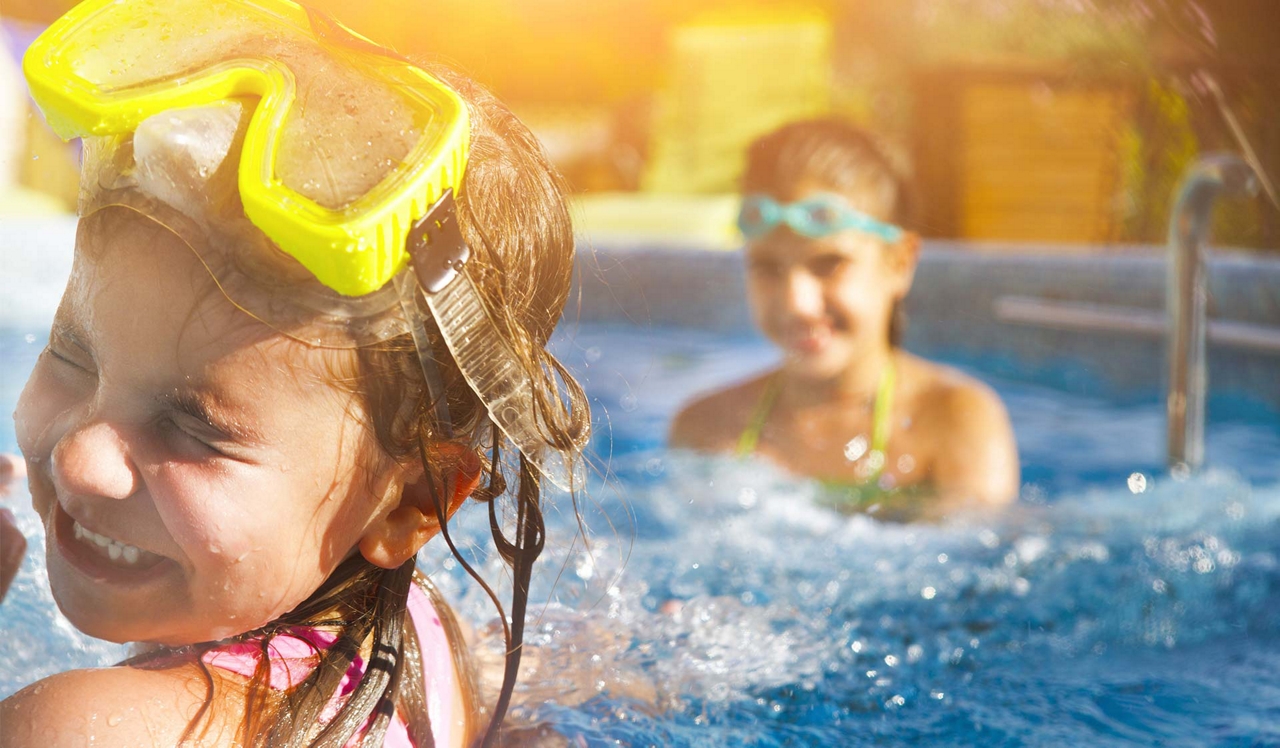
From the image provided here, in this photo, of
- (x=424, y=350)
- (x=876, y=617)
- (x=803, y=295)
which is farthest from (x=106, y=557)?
(x=803, y=295)

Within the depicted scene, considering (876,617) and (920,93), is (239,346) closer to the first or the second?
(876,617)

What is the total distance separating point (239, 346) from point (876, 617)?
1.73 m

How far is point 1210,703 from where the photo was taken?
222 centimetres

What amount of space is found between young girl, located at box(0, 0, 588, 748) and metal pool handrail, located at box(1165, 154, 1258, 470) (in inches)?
120

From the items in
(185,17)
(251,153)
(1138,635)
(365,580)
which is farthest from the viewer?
(1138,635)

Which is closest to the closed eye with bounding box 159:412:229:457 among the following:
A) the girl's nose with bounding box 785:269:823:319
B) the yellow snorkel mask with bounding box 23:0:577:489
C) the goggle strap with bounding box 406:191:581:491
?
the yellow snorkel mask with bounding box 23:0:577:489

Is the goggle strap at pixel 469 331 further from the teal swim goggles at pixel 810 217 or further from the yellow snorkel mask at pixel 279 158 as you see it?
the teal swim goggles at pixel 810 217

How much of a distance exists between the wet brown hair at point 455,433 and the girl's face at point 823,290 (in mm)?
2604

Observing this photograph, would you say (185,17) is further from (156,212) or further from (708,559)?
(708,559)

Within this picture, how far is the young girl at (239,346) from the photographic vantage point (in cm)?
124

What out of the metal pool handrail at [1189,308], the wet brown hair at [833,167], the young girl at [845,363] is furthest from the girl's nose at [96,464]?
the metal pool handrail at [1189,308]

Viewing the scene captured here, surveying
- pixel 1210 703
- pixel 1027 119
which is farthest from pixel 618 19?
pixel 1210 703

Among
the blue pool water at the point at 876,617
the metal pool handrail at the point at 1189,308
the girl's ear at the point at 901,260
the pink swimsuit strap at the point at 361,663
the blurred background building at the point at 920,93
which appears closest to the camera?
the pink swimsuit strap at the point at 361,663

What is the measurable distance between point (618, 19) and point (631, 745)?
43.0 feet
